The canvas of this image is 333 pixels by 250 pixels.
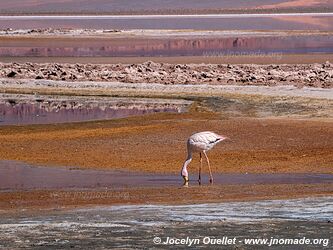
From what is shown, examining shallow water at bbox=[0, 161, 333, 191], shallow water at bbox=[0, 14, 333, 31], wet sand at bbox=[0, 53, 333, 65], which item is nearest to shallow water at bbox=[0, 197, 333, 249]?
shallow water at bbox=[0, 161, 333, 191]

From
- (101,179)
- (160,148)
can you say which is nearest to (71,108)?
(160,148)

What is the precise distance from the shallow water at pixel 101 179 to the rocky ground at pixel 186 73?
608 inches

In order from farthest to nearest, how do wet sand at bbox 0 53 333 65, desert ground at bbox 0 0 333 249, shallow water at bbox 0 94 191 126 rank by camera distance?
wet sand at bbox 0 53 333 65 < shallow water at bbox 0 94 191 126 < desert ground at bbox 0 0 333 249

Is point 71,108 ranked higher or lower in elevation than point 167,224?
lower

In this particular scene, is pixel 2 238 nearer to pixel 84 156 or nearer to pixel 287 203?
pixel 287 203

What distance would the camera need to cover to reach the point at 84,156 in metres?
21.3

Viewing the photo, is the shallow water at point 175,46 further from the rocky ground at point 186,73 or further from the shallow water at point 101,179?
the shallow water at point 101,179

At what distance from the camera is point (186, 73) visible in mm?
38594

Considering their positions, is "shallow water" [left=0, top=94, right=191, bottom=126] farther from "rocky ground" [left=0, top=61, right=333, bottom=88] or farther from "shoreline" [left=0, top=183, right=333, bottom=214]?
"shoreline" [left=0, top=183, right=333, bottom=214]

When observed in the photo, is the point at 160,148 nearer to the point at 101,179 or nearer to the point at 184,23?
the point at 101,179

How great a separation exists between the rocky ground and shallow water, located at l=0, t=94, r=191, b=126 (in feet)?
14.8

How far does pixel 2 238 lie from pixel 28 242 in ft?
1.48

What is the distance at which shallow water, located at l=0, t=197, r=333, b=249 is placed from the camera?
11711 mm

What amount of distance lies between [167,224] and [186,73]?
25987 mm
